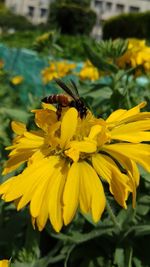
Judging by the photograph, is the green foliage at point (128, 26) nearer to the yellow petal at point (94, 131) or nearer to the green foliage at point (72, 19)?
the green foliage at point (72, 19)

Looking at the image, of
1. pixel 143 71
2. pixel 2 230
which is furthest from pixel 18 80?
pixel 2 230

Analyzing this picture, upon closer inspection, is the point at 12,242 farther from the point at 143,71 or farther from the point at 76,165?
the point at 143,71

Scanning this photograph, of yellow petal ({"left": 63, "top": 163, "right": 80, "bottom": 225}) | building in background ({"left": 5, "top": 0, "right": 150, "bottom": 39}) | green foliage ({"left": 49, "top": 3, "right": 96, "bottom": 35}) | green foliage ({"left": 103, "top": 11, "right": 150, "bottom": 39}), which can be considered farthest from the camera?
building in background ({"left": 5, "top": 0, "right": 150, "bottom": 39})

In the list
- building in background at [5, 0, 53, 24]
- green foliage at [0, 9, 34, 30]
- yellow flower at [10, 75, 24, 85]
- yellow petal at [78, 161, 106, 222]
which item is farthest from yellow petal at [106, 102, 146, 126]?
building in background at [5, 0, 53, 24]

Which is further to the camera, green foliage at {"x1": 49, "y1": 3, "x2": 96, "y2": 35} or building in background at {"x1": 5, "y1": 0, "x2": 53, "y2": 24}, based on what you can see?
building in background at {"x1": 5, "y1": 0, "x2": 53, "y2": 24}

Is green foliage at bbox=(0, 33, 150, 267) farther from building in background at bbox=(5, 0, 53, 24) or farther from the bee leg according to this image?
building in background at bbox=(5, 0, 53, 24)

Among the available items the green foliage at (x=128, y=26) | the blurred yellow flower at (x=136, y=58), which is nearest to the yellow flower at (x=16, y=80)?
the blurred yellow flower at (x=136, y=58)

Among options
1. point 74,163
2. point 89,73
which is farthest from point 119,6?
point 74,163
